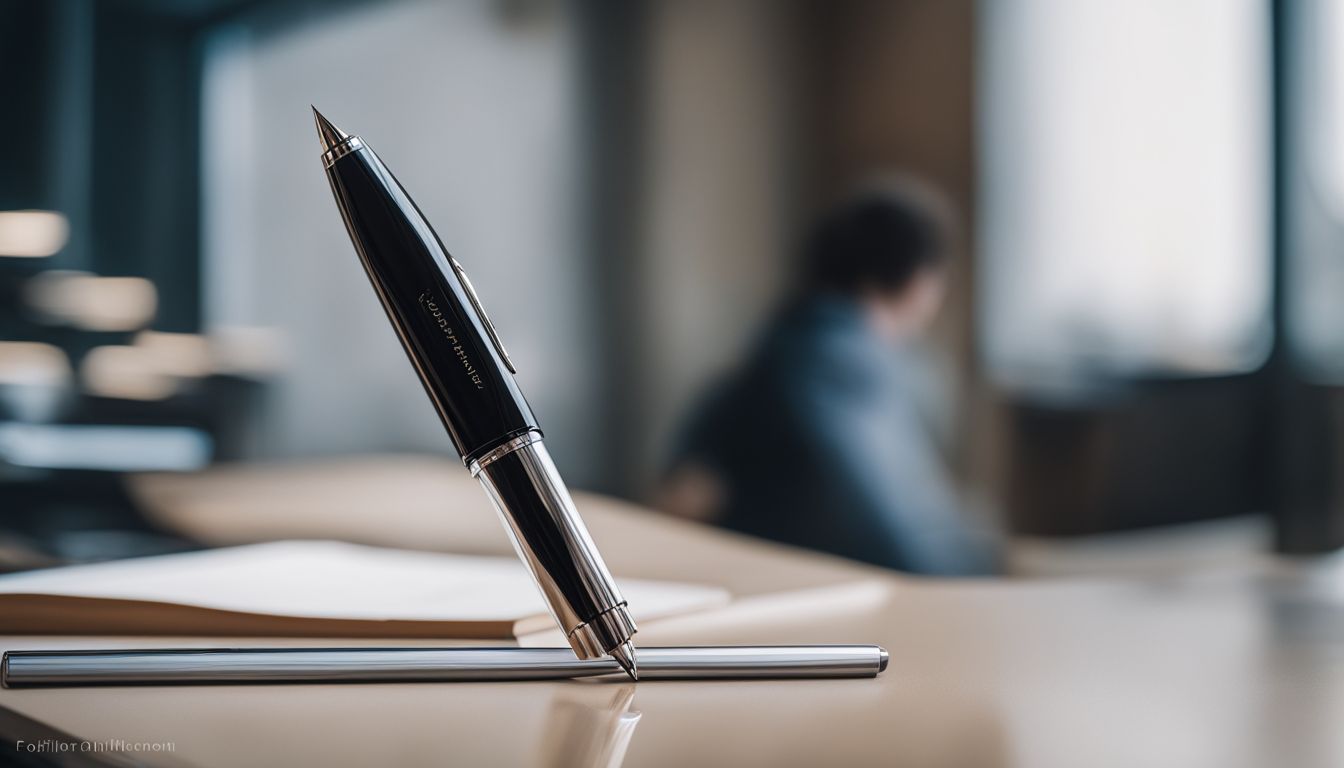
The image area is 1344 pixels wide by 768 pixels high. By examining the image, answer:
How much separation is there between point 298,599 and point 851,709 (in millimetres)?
225

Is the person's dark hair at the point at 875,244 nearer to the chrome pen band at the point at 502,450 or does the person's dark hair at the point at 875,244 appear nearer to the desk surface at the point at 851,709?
Result: the desk surface at the point at 851,709

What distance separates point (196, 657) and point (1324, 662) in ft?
1.30

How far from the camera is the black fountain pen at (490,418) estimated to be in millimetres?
287

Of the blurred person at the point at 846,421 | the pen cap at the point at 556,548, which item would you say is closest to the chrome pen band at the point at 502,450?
the pen cap at the point at 556,548

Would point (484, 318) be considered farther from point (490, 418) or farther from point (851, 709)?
point (851, 709)

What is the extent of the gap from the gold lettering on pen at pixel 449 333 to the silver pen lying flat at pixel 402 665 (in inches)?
3.5

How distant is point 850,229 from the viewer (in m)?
0.66

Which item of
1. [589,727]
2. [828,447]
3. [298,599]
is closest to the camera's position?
[589,727]

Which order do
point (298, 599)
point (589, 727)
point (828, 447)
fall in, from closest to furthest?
1. point (589, 727)
2. point (298, 599)
3. point (828, 447)

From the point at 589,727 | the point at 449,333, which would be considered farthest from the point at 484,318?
the point at 589,727

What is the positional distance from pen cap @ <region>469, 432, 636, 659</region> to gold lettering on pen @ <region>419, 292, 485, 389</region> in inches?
0.9

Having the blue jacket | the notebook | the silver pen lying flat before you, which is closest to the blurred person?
the blue jacket

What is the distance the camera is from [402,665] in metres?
0.30

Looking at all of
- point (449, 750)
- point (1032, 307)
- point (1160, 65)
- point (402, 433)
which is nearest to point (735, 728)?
point (449, 750)
